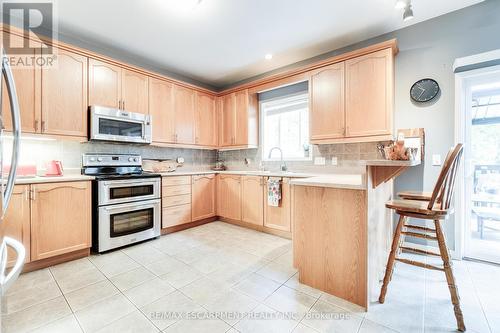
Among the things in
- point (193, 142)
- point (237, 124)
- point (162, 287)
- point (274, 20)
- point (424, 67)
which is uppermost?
point (274, 20)

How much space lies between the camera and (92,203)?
2.55m

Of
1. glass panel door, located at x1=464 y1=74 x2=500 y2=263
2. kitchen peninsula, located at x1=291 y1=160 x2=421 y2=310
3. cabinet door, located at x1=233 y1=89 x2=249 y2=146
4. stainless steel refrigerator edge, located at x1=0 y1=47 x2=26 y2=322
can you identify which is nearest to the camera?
stainless steel refrigerator edge, located at x1=0 y1=47 x2=26 y2=322

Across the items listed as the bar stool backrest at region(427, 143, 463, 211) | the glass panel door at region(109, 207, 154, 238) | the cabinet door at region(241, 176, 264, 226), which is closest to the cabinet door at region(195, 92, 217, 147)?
the cabinet door at region(241, 176, 264, 226)

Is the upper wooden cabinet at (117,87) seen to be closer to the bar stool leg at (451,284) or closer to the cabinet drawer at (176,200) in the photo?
the cabinet drawer at (176,200)

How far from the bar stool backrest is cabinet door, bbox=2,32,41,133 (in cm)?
358

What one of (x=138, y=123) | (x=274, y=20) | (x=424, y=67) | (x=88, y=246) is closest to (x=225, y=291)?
(x=88, y=246)

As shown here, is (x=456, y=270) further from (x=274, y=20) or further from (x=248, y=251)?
(x=274, y=20)

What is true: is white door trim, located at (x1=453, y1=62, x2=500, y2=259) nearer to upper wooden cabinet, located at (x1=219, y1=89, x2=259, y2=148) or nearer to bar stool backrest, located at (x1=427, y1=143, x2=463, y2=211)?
bar stool backrest, located at (x1=427, y1=143, x2=463, y2=211)

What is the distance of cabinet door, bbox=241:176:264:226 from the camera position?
3300 mm

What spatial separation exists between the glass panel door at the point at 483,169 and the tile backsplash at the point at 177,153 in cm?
89

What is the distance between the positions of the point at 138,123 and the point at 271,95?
2.15 metres

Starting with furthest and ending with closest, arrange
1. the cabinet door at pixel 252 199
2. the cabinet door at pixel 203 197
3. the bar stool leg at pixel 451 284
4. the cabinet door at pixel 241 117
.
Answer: the cabinet door at pixel 241 117, the cabinet door at pixel 203 197, the cabinet door at pixel 252 199, the bar stool leg at pixel 451 284

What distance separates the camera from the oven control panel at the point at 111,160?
2.87 m

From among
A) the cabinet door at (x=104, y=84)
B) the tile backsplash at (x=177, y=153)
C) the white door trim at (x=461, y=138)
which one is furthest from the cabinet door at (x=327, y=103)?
the cabinet door at (x=104, y=84)
